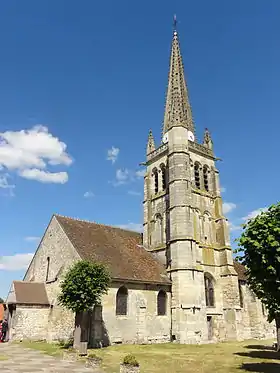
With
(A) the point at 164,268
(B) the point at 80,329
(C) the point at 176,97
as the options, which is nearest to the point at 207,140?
(C) the point at 176,97

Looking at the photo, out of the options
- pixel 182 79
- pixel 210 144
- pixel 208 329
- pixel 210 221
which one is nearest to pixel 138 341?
pixel 208 329

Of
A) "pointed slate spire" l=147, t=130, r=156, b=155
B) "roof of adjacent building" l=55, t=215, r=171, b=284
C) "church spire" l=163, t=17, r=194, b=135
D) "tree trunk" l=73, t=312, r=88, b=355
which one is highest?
"church spire" l=163, t=17, r=194, b=135

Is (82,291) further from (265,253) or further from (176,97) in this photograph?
(176,97)

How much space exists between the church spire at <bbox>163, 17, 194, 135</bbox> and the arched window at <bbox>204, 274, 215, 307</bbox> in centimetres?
1594

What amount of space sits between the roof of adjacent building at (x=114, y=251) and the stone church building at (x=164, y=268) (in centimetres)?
11

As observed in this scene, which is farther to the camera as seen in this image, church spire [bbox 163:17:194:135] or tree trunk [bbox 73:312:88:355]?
church spire [bbox 163:17:194:135]

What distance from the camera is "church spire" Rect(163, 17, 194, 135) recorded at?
3575 cm

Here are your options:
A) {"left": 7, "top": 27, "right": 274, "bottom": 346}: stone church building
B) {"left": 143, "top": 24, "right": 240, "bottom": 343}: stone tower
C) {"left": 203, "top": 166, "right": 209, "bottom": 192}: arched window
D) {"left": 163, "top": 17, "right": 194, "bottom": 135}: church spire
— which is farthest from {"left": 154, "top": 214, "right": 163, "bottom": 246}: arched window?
{"left": 163, "top": 17, "right": 194, "bottom": 135}: church spire

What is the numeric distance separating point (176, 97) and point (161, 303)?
73.5 feet

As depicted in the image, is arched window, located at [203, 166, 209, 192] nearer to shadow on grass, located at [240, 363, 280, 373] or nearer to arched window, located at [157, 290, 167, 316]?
arched window, located at [157, 290, 167, 316]

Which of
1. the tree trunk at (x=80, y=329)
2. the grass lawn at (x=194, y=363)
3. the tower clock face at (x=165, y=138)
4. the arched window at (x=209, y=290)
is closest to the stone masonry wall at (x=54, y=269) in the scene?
the tree trunk at (x=80, y=329)

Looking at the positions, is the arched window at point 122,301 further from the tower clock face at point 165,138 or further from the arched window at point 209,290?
the tower clock face at point 165,138

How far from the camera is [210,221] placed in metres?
33.2

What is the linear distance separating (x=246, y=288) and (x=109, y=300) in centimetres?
1643
